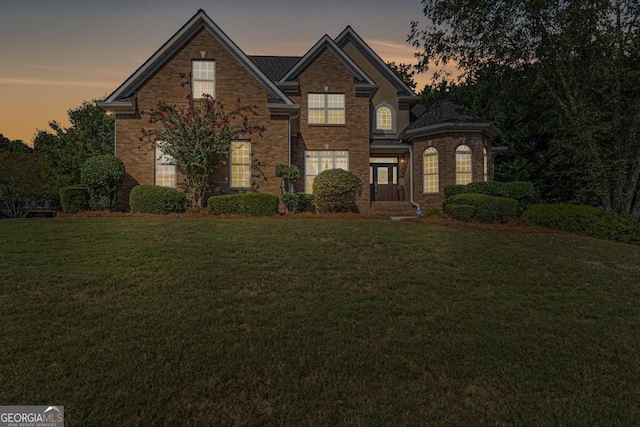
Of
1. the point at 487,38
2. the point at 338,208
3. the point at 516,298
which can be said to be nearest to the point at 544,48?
the point at 487,38

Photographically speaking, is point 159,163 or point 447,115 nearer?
point 159,163

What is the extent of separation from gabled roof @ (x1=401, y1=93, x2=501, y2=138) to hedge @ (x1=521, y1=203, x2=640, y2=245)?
6.12m

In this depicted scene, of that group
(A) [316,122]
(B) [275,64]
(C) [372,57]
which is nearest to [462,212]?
(A) [316,122]

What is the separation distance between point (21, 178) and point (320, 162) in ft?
85.8

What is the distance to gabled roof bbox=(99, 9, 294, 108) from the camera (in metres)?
17.0

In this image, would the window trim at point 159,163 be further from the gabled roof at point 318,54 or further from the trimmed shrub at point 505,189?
the trimmed shrub at point 505,189

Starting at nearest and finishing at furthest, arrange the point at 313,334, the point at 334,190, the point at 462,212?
the point at 313,334 → the point at 462,212 → the point at 334,190

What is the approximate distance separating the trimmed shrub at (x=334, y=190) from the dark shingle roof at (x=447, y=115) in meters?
7.11

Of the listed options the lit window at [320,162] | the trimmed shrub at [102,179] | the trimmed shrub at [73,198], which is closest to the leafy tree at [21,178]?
the trimmed shrub at [73,198]

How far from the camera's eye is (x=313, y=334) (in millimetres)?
4957

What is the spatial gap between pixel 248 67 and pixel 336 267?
43.9 feet

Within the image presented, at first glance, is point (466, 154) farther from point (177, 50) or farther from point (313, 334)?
point (313, 334)

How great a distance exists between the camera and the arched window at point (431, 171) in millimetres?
20234

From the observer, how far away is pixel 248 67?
17.8 meters
